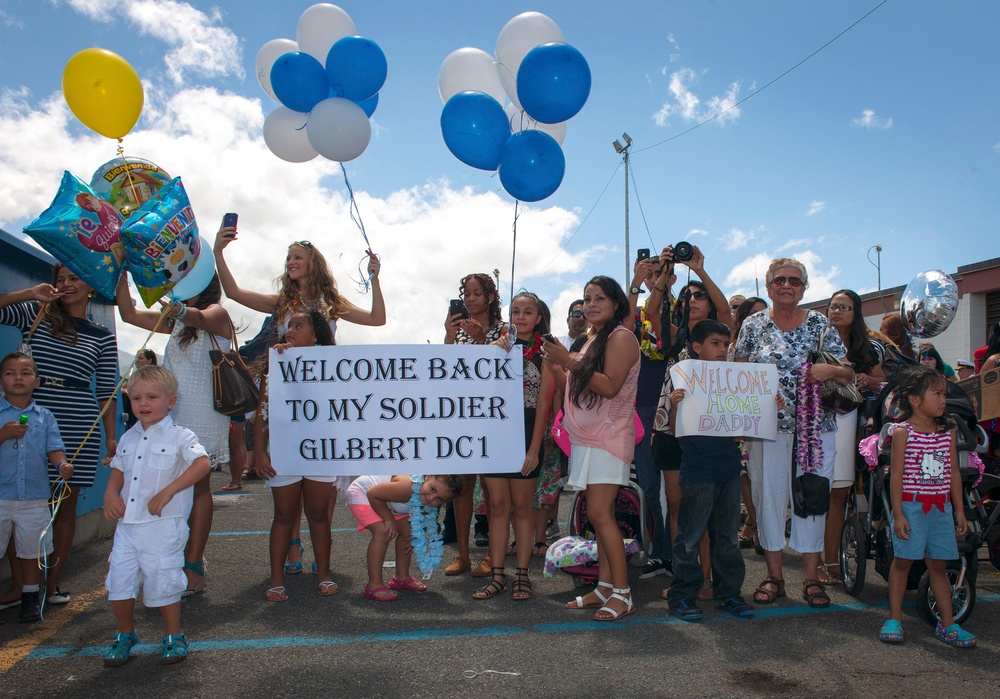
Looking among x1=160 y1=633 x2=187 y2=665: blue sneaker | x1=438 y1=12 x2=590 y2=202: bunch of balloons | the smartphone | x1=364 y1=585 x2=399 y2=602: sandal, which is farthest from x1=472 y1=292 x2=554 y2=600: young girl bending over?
x1=160 y1=633 x2=187 y2=665: blue sneaker

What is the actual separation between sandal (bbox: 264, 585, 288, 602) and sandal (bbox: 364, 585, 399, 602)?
497mm

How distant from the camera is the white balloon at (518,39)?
5438 mm

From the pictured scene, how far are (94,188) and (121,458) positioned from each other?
1.95 meters

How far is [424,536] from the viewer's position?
489 centimetres

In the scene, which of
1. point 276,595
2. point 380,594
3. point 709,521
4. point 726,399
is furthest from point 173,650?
point 726,399

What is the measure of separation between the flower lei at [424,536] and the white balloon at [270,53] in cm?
327

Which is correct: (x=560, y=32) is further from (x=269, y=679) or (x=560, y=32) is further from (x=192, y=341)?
(x=269, y=679)

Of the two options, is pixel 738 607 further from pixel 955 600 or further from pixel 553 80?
pixel 553 80

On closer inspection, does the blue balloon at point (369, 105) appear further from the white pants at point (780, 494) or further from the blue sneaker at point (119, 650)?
the blue sneaker at point (119, 650)

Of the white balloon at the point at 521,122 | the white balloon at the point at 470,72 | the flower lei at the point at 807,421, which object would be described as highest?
the white balloon at the point at 470,72

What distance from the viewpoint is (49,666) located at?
352cm

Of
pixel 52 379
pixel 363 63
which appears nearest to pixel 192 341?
pixel 52 379

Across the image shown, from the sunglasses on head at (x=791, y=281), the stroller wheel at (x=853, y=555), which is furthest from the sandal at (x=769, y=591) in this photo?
the sunglasses on head at (x=791, y=281)

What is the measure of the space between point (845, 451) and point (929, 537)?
0.91 m
